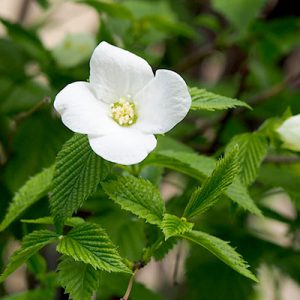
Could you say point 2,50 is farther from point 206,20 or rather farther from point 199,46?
point 199,46

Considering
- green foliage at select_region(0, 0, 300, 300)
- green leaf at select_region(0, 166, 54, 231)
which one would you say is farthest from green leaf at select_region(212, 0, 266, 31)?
green leaf at select_region(0, 166, 54, 231)

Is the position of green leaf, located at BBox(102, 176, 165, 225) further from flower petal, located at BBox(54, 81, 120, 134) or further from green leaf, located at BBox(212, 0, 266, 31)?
green leaf, located at BBox(212, 0, 266, 31)

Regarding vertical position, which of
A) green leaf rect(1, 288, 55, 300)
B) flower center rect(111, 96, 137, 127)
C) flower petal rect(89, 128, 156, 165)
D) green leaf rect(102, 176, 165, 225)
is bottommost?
green leaf rect(1, 288, 55, 300)

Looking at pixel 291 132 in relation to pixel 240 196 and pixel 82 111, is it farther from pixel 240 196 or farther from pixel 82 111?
pixel 82 111

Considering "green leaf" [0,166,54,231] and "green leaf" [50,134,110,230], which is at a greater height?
"green leaf" [50,134,110,230]

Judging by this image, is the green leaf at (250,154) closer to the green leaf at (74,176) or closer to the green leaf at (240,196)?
the green leaf at (240,196)

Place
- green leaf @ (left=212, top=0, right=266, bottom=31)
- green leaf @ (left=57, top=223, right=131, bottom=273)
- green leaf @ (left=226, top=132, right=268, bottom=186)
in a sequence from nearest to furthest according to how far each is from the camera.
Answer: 1. green leaf @ (left=57, top=223, right=131, bottom=273)
2. green leaf @ (left=226, top=132, right=268, bottom=186)
3. green leaf @ (left=212, top=0, right=266, bottom=31)

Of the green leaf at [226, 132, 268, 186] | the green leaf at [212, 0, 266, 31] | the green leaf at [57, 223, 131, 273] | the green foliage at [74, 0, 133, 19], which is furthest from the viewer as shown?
the green leaf at [212, 0, 266, 31]
